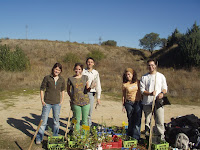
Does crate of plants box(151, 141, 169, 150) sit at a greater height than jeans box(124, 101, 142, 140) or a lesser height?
lesser

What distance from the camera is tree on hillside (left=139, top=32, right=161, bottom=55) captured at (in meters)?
49.8

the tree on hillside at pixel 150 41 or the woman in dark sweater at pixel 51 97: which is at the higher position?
the tree on hillside at pixel 150 41

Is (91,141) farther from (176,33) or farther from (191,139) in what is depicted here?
(176,33)

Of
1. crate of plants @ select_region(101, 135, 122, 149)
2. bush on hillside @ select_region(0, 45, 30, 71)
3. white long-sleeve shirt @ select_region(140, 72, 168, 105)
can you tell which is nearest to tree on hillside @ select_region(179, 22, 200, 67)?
bush on hillside @ select_region(0, 45, 30, 71)

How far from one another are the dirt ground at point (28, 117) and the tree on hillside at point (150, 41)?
43.1 m

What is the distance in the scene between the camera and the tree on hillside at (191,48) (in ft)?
70.2

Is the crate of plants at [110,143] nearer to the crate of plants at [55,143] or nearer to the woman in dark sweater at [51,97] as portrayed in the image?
the crate of plants at [55,143]

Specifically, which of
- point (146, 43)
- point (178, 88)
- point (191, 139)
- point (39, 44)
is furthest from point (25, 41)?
point (191, 139)

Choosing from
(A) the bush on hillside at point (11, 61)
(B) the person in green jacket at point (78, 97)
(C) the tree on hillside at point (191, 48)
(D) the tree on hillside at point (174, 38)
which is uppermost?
(D) the tree on hillside at point (174, 38)

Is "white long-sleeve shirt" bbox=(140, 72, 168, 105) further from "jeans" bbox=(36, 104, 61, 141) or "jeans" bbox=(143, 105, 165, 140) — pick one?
"jeans" bbox=(36, 104, 61, 141)

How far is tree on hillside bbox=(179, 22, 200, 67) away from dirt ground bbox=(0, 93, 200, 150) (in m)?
14.9

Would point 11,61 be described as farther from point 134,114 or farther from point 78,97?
point 134,114

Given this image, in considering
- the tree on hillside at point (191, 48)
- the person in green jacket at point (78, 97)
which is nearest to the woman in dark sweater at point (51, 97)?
the person in green jacket at point (78, 97)

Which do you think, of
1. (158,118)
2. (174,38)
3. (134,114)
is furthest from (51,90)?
(174,38)
